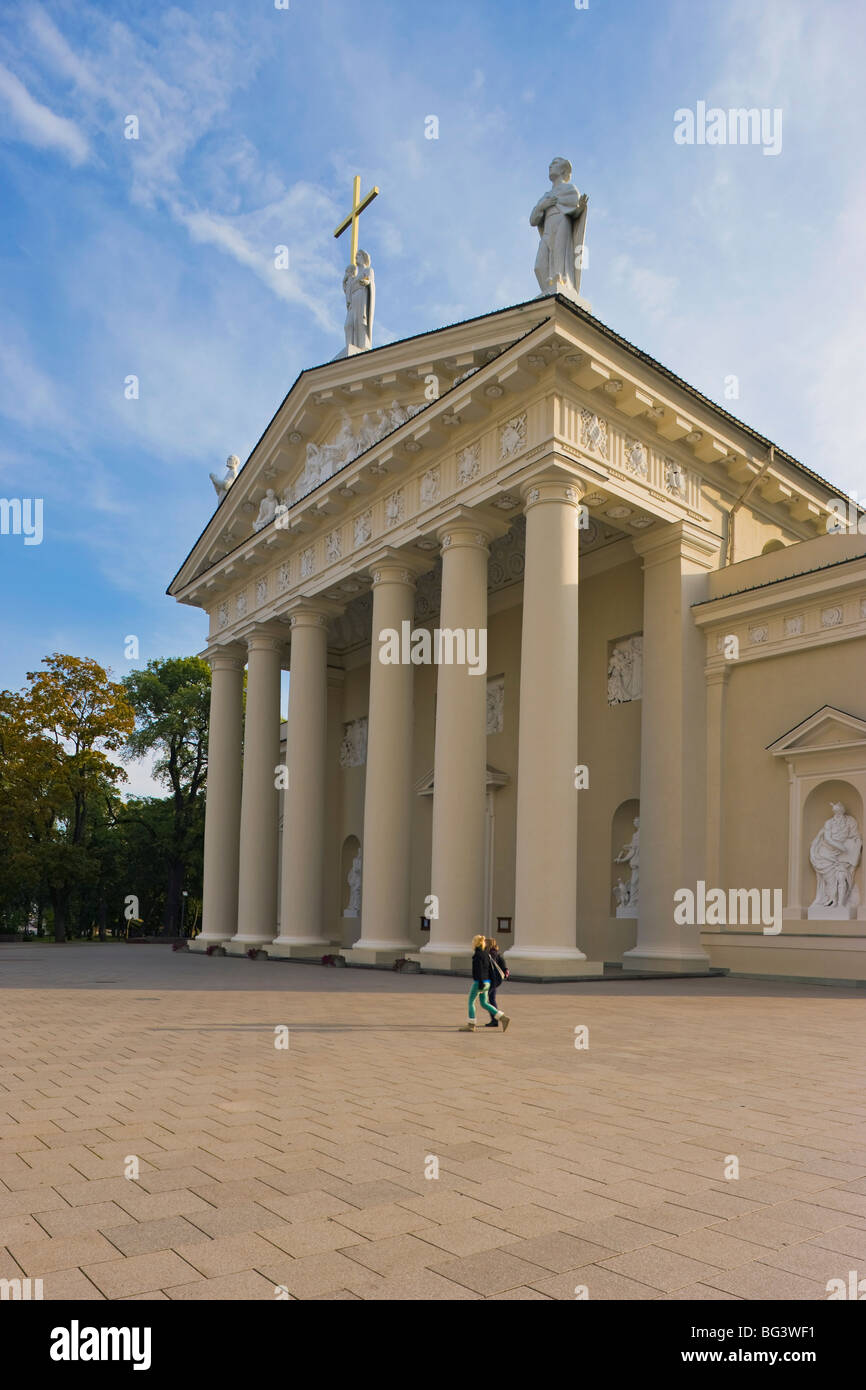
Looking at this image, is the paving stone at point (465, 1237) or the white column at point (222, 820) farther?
the white column at point (222, 820)

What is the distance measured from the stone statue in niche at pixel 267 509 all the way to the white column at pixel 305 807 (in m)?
4.13

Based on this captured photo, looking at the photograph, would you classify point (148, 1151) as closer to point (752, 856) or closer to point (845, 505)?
point (752, 856)

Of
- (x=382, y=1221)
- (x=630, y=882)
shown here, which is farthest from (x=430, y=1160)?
(x=630, y=882)

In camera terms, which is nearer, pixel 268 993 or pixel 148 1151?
pixel 148 1151

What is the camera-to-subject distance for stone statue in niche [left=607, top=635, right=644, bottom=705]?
24531 mm

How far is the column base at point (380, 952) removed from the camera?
23.3 meters

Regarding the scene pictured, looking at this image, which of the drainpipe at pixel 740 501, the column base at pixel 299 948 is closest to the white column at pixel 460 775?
the drainpipe at pixel 740 501

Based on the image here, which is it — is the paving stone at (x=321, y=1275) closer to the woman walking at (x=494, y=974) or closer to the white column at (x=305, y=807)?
the woman walking at (x=494, y=974)

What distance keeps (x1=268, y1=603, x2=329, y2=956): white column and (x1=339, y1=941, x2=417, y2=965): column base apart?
393 centimetres

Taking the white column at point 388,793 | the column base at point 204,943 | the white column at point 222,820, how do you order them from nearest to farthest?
the white column at point 388,793, the column base at point 204,943, the white column at point 222,820

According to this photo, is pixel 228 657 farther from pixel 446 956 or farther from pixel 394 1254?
pixel 394 1254
